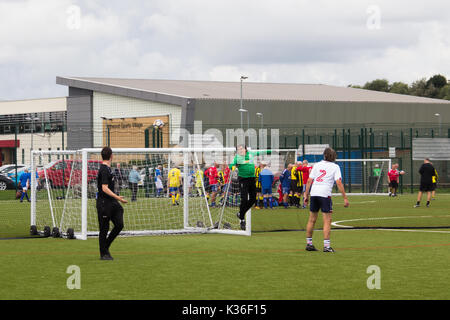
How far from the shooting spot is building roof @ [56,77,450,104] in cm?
6188

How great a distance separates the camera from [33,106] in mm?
77438

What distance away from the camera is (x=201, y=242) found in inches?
612

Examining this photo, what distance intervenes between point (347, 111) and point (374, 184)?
22.5m

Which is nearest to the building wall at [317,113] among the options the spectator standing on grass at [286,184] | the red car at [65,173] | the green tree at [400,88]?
the spectator standing on grass at [286,184]

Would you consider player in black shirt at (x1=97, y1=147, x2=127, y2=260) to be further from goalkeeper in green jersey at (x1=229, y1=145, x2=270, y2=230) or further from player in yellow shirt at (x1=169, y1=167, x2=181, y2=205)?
player in yellow shirt at (x1=169, y1=167, x2=181, y2=205)

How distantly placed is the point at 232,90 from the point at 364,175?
87.4 ft

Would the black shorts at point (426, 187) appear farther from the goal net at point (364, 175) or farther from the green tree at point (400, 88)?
the green tree at point (400, 88)

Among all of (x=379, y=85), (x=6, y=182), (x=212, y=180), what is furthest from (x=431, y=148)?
(x=379, y=85)

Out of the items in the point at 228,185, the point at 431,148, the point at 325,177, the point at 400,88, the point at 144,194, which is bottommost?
the point at 144,194

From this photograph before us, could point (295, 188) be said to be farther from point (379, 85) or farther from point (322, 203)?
point (379, 85)

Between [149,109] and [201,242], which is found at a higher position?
[149,109]

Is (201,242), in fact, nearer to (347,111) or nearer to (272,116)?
(272,116)
